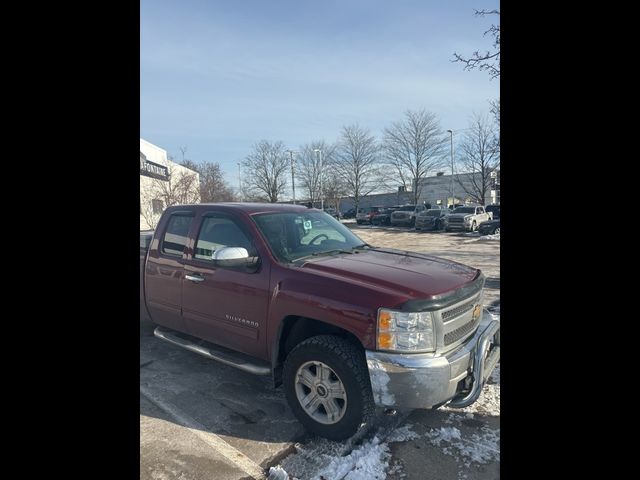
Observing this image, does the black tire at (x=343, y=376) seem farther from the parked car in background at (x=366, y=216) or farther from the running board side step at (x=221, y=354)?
the parked car in background at (x=366, y=216)

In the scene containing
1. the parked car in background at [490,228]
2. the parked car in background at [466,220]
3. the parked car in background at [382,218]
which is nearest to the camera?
the parked car in background at [490,228]

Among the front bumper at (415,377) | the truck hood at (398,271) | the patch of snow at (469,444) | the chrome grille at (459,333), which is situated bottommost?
the patch of snow at (469,444)

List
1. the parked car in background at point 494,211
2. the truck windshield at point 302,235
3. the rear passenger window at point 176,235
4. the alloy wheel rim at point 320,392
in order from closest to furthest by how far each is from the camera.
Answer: the alloy wheel rim at point 320,392 → the truck windshield at point 302,235 → the rear passenger window at point 176,235 → the parked car in background at point 494,211

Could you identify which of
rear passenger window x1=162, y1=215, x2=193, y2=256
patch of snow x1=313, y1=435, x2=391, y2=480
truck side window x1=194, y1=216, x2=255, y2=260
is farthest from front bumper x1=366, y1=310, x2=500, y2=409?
rear passenger window x1=162, y1=215, x2=193, y2=256

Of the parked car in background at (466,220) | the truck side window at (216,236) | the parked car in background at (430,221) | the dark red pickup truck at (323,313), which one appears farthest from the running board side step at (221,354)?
the parked car in background at (430,221)

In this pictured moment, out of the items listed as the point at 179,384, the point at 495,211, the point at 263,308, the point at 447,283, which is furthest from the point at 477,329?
the point at 495,211

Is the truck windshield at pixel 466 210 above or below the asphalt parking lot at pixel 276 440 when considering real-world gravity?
above

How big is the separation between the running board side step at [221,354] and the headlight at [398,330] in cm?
113

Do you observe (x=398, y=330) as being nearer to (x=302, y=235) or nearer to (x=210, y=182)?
(x=302, y=235)

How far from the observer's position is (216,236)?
3910 millimetres

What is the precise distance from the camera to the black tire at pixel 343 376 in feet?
8.95

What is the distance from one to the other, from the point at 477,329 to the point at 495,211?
2670cm

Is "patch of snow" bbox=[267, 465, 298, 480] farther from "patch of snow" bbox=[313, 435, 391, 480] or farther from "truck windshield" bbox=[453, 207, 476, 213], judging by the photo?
"truck windshield" bbox=[453, 207, 476, 213]
